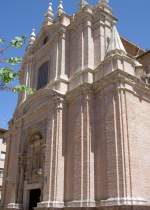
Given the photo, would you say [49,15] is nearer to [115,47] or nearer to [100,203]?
[115,47]

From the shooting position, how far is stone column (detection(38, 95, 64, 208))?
19.9 metres

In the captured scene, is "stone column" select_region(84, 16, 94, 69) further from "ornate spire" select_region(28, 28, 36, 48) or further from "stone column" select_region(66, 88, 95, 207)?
"ornate spire" select_region(28, 28, 36, 48)

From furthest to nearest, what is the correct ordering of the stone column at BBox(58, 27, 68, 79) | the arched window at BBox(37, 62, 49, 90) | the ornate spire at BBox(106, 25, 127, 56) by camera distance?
the arched window at BBox(37, 62, 49, 90) < the stone column at BBox(58, 27, 68, 79) < the ornate spire at BBox(106, 25, 127, 56)

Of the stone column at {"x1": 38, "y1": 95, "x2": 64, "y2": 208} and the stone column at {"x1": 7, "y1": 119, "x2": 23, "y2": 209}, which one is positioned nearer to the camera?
the stone column at {"x1": 38, "y1": 95, "x2": 64, "y2": 208}

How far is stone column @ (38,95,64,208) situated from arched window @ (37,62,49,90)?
513 centimetres

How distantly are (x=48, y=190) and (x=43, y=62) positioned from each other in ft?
42.5

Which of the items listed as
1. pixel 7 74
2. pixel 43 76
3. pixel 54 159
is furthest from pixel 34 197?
pixel 7 74

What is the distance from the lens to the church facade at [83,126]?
18016mm

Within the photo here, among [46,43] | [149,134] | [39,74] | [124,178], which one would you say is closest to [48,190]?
[124,178]

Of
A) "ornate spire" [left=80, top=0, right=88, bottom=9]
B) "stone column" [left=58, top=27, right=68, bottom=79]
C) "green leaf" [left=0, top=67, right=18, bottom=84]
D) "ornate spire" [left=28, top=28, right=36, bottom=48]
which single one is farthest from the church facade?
"green leaf" [left=0, top=67, right=18, bottom=84]

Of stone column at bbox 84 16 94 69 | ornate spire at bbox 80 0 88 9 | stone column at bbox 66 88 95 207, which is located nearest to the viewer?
stone column at bbox 66 88 95 207

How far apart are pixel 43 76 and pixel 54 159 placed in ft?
32.2

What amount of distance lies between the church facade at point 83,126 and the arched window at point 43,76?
116 millimetres

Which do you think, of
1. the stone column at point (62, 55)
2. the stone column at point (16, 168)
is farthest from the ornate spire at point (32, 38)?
the stone column at point (16, 168)
